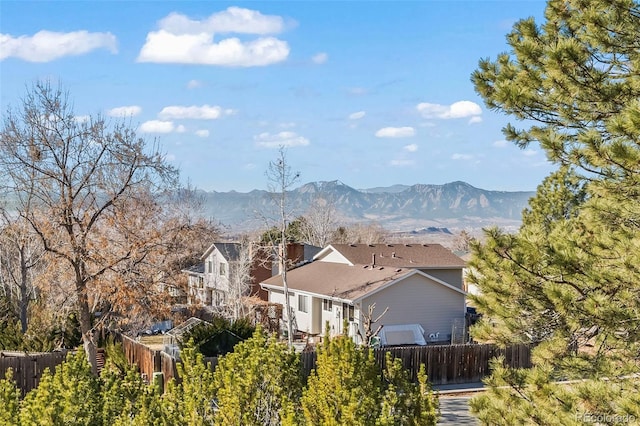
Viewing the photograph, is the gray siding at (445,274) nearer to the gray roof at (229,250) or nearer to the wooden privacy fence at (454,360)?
the gray roof at (229,250)

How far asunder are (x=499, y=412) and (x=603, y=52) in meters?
4.81

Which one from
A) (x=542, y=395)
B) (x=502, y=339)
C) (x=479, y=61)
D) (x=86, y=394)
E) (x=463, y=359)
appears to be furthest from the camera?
(x=463, y=359)

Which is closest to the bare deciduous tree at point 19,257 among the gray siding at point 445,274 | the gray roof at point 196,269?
the gray roof at point 196,269

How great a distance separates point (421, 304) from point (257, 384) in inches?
926

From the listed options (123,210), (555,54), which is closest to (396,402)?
(555,54)

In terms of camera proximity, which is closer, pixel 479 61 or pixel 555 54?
pixel 555 54

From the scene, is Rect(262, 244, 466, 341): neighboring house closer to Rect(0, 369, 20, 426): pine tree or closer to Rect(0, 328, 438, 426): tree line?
Rect(0, 328, 438, 426): tree line

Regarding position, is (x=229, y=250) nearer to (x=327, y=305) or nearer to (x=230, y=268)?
(x=230, y=268)

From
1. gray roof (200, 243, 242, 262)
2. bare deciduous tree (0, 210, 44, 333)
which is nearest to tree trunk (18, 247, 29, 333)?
bare deciduous tree (0, 210, 44, 333)

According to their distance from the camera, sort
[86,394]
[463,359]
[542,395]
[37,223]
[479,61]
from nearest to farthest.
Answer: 1. [86,394]
2. [542,395]
3. [479,61]
4. [37,223]
5. [463,359]

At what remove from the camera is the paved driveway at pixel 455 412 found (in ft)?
51.7

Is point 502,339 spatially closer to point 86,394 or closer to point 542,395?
point 542,395

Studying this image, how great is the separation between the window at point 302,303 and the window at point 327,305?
1219 mm

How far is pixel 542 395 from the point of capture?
785cm
